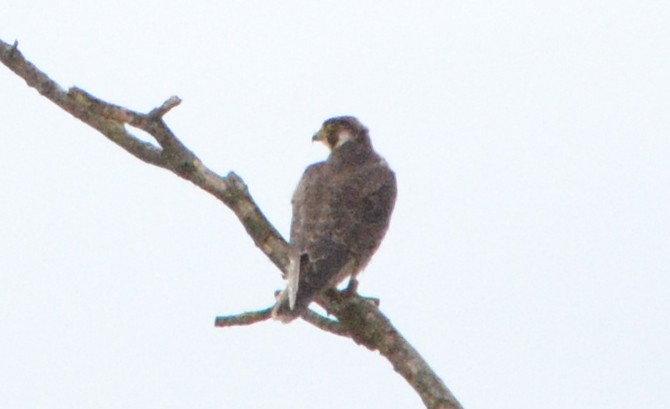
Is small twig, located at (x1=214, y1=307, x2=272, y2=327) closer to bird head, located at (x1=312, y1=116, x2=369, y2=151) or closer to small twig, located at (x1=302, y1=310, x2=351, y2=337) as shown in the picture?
small twig, located at (x1=302, y1=310, x2=351, y2=337)

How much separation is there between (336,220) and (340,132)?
1.68m

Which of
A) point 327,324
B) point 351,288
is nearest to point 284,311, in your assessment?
point 327,324

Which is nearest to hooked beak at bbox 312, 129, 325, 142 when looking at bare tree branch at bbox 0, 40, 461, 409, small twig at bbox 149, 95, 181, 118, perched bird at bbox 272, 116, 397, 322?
perched bird at bbox 272, 116, 397, 322

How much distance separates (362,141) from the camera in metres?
8.38

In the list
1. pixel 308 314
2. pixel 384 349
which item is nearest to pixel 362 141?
pixel 308 314

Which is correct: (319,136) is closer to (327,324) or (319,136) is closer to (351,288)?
(351,288)

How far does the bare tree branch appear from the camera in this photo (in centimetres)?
541

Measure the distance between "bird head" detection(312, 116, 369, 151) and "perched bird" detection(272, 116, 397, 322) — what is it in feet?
0.46

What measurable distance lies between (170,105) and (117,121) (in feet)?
0.81

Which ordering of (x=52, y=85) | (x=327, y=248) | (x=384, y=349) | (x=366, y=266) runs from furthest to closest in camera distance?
(x=366, y=266) < (x=327, y=248) < (x=52, y=85) < (x=384, y=349)

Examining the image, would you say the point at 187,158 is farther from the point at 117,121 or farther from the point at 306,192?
the point at 306,192

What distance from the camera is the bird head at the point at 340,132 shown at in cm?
849

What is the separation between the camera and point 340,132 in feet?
28.4

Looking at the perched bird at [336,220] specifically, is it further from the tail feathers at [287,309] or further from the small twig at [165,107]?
the small twig at [165,107]
